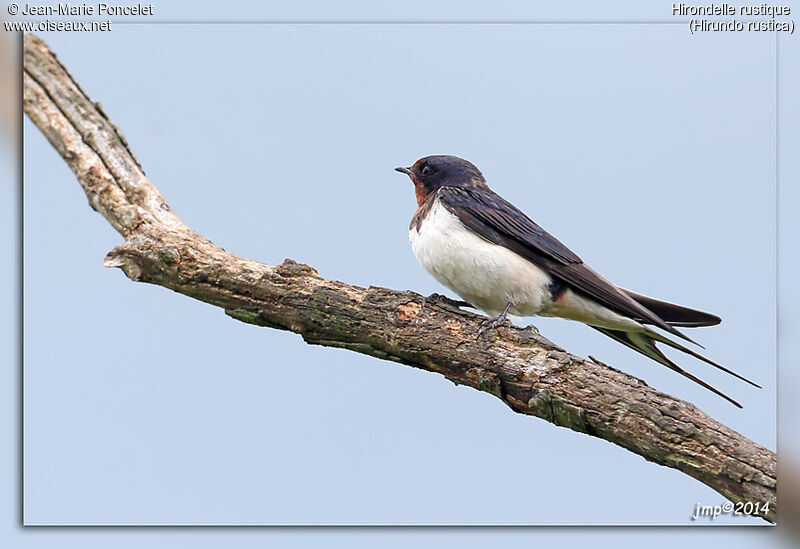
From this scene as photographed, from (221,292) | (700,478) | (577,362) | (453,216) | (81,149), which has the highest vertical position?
(81,149)

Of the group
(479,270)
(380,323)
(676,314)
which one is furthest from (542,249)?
(380,323)

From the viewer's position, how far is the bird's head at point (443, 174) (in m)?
5.74

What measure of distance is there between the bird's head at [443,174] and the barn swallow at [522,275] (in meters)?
0.35

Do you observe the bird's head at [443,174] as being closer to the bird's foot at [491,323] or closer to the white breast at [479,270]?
the white breast at [479,270]

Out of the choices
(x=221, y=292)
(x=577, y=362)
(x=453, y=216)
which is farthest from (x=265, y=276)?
(x=577, y=362)

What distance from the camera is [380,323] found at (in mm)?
4922

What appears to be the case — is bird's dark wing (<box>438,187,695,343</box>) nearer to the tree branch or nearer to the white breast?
the white breast

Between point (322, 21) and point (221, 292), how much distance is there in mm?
1847

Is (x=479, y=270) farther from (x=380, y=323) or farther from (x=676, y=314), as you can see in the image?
(x=676, y=314)

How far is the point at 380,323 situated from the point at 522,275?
3.11ft

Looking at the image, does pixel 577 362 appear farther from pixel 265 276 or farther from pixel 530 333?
pixel 265 276

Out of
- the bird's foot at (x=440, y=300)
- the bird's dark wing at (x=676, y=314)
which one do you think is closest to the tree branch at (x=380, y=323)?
the bird's foot at (x=440, y=300)

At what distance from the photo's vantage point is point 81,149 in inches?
253

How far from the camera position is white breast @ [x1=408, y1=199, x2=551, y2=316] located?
5043 mm
